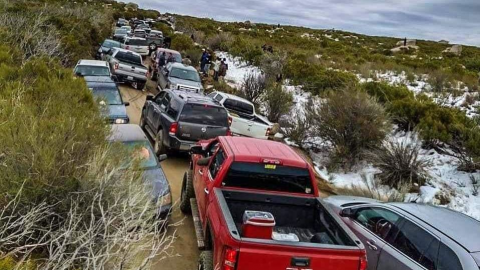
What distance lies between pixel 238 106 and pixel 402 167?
5.93 meters

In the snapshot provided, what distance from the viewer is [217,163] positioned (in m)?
6.65

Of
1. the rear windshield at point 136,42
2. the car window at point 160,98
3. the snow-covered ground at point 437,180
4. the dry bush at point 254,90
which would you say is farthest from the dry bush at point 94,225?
the rear windshield at point 136,42

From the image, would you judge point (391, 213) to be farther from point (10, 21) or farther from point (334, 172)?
point (10, 21)

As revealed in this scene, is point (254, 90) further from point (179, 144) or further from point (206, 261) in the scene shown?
point (206, 261)

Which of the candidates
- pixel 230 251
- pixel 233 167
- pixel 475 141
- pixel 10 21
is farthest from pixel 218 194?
pixel 10 21

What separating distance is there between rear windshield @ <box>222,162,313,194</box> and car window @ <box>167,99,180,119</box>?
5579 mm

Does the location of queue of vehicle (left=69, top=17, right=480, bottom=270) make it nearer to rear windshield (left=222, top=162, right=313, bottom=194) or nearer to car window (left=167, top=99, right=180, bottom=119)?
rear windshield (left=222, top=162, right=313, bottom=194)

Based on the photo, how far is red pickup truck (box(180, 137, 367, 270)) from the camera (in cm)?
452

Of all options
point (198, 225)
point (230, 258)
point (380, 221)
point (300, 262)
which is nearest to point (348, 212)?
point (380, 221)

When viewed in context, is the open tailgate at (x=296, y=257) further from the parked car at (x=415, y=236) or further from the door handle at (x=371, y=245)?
the door handle at (x=371, y=245)

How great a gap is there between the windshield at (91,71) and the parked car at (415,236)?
39.8 ft

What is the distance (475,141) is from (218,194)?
359 inches

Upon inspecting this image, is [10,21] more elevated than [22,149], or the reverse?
[10,21]

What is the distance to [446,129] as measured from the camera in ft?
44.5
